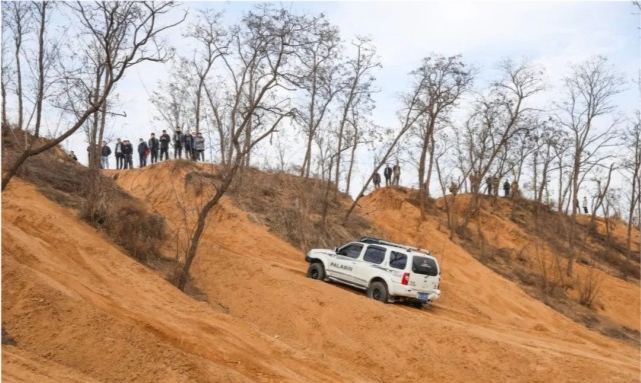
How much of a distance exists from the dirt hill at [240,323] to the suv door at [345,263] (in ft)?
2.27

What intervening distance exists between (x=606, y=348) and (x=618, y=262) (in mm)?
17180

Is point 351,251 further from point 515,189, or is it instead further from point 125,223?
point 515,189

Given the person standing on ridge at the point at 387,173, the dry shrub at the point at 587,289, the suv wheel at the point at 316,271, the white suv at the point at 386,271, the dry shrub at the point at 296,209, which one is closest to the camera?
the white suv at the point at 386,271

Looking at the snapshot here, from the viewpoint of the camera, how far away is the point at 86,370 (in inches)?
311

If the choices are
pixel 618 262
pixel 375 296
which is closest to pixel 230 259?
pixel 375 296

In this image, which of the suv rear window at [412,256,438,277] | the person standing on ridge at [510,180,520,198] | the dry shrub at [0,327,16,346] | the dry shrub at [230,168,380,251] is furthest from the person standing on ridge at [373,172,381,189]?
the dry shrub at [0,327,16,346]

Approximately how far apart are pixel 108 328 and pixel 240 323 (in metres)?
3.28

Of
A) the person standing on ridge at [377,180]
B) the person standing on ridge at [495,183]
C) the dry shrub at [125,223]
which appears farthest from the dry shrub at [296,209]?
the person standing on ridge at [495,183]

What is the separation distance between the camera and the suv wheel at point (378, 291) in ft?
52.5

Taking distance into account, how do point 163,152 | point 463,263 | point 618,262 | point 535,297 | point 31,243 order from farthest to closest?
point 618,262
point 163,152
point 463,263
point 535,297
point 31,243

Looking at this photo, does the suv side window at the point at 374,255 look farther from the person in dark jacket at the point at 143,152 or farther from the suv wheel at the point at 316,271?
the person in dark jacket at the point at 143,152

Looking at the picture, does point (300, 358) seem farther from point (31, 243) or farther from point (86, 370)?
point (31, 243)

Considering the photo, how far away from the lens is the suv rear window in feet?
52.5

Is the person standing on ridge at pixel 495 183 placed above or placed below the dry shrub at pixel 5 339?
above
